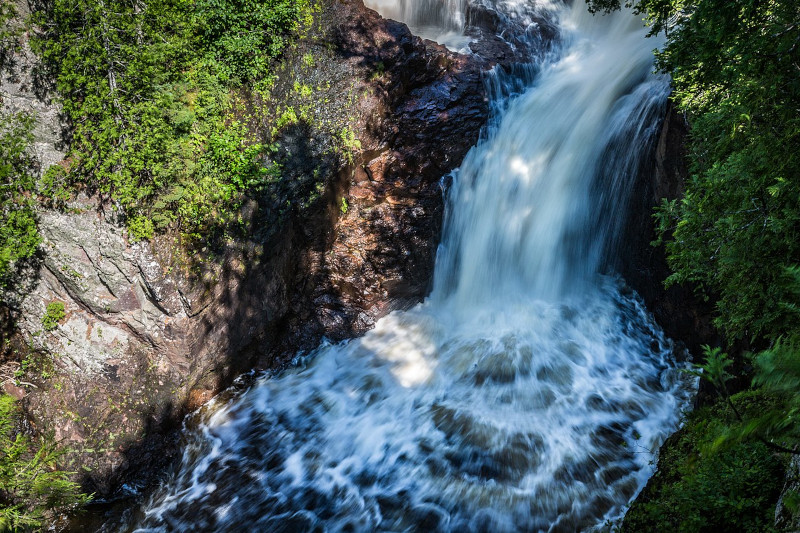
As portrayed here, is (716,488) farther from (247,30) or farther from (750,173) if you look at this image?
(247,30)

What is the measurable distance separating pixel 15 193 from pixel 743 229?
25.8ft

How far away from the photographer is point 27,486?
489 centimetres

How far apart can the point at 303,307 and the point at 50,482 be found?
172 inches

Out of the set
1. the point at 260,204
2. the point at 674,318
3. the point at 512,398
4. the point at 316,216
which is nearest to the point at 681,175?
→ the point at 674,318

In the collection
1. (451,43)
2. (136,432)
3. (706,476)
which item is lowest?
(136,432)

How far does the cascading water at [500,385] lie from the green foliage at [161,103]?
10.8ft

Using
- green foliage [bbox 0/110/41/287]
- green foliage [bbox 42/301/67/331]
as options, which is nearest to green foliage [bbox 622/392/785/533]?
green foliage [bbox 42/301/67/331]

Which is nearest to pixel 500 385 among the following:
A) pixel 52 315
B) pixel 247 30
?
pixel 52 315

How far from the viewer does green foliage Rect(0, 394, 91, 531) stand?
4.71 metres

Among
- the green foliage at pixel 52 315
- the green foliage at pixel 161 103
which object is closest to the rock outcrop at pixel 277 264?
the green foliage at pixel 52 315

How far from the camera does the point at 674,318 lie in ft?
25.0

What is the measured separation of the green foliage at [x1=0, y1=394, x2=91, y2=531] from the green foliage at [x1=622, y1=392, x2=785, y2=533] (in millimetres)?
5747

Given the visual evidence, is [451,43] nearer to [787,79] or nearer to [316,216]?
[316,216]

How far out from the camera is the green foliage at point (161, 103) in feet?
18.7
